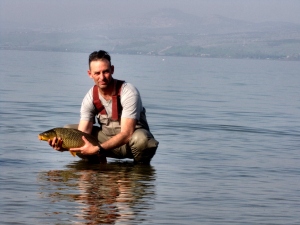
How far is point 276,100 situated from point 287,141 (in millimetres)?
12298

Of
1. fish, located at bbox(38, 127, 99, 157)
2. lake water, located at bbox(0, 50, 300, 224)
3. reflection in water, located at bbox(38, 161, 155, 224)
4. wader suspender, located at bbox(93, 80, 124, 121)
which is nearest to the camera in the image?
reflection in water, located at bbox(38, 161, 155, 224)

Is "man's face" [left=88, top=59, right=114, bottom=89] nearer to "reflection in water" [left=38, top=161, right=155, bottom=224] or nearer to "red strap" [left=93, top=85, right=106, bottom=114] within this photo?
"red strap" [left=93, top=85, right=106, bottom=114]

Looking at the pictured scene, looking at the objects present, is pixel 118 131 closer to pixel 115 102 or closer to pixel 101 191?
pixel 115 102

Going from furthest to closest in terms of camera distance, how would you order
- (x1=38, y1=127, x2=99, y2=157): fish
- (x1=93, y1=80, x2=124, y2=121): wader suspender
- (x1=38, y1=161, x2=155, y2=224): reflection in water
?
(x1=93, y1=80, x2=124, y2=121): wader suspender → (x1=38, y1=127, x2=99, y2=157): fish → (x1=38, y1=161, x2=155, y2=224): reflection in water

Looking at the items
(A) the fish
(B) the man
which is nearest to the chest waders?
(B) the man

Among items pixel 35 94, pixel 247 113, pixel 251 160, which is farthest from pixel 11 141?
pixel 35 94

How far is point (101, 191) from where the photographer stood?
27.6 feet

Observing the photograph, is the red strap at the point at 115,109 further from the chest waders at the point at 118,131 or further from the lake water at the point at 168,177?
the lake water at the point at 168,177

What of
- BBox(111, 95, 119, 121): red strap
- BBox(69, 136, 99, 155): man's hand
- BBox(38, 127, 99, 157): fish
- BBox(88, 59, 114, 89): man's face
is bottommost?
BBox(69, 136, 99, 155): man's hand

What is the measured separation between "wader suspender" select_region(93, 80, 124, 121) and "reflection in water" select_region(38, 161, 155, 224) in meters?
0.66

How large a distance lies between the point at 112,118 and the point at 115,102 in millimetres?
301

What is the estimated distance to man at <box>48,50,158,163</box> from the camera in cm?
956

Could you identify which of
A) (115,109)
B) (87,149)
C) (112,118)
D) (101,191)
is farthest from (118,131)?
(101,191)

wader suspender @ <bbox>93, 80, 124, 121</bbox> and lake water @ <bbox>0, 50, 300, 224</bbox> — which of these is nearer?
lake water @ <bbox>0, 50, 300, 224</bbox>
